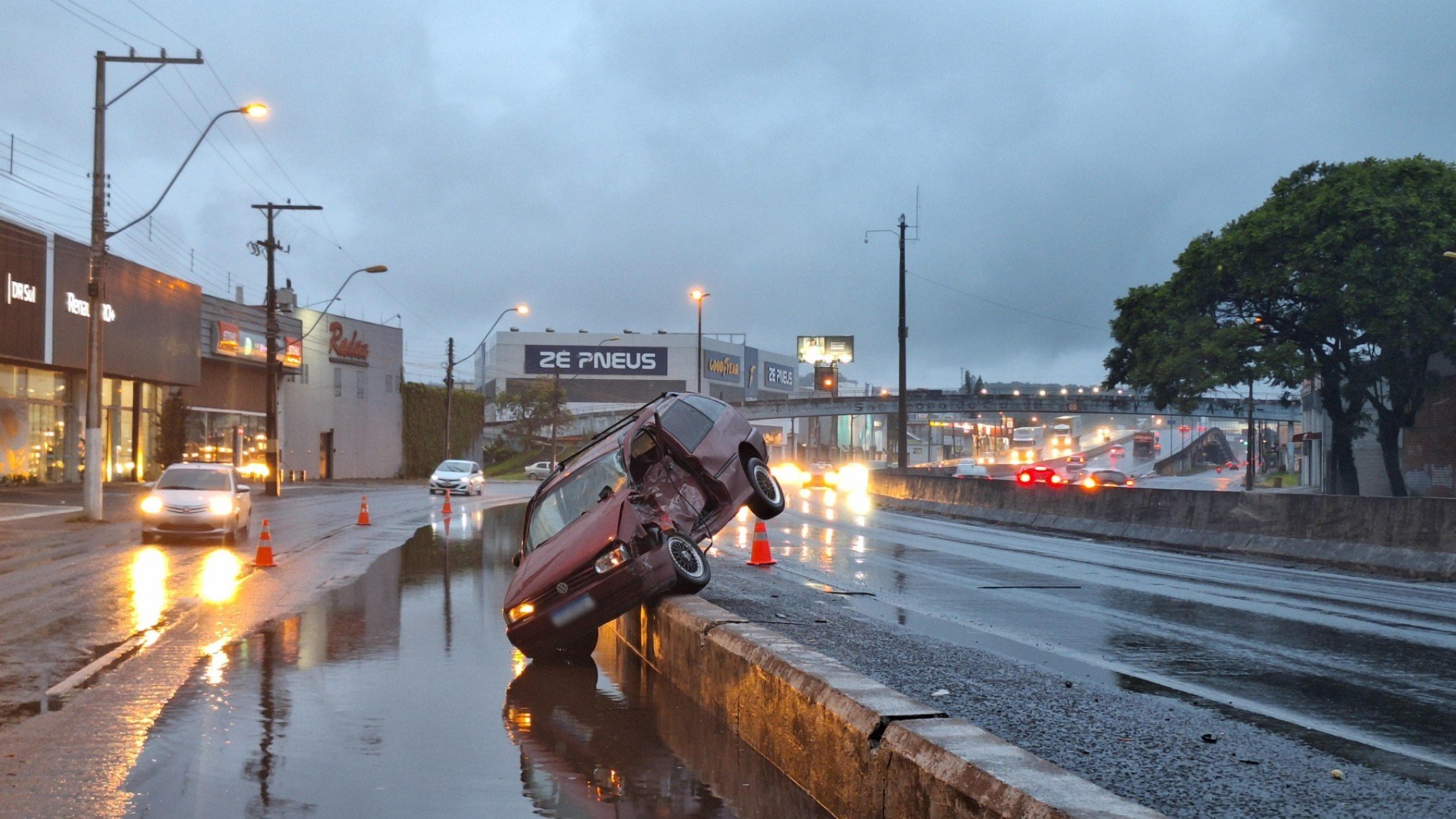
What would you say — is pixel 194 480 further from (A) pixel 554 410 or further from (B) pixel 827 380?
(A) pixel 554 410

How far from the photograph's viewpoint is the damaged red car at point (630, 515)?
10438mm

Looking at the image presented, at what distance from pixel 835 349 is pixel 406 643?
142 meters

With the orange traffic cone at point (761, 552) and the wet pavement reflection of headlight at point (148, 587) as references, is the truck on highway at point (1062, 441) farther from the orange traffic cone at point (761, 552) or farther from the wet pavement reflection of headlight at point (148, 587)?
the wet pavement reflection of headlight at point (148, 587)

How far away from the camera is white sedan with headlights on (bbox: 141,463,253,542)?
78.2ft

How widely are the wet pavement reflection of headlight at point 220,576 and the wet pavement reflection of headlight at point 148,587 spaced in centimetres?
48

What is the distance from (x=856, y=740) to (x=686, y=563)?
19.2ft

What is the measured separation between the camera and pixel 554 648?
10906mm

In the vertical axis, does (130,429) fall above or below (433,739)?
above

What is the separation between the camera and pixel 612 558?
34.3 ft

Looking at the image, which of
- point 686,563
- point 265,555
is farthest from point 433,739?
point 265,555

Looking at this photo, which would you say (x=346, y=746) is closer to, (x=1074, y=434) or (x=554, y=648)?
(x=554, y=648)

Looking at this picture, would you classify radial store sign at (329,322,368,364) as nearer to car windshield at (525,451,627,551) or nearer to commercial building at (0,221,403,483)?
commercial building at (0,221,403,483)

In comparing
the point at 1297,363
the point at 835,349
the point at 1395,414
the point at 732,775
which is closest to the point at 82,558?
the point at 732,775

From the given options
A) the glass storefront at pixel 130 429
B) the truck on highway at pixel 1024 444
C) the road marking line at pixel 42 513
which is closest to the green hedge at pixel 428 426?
the glass storefront at pixel 130 429
